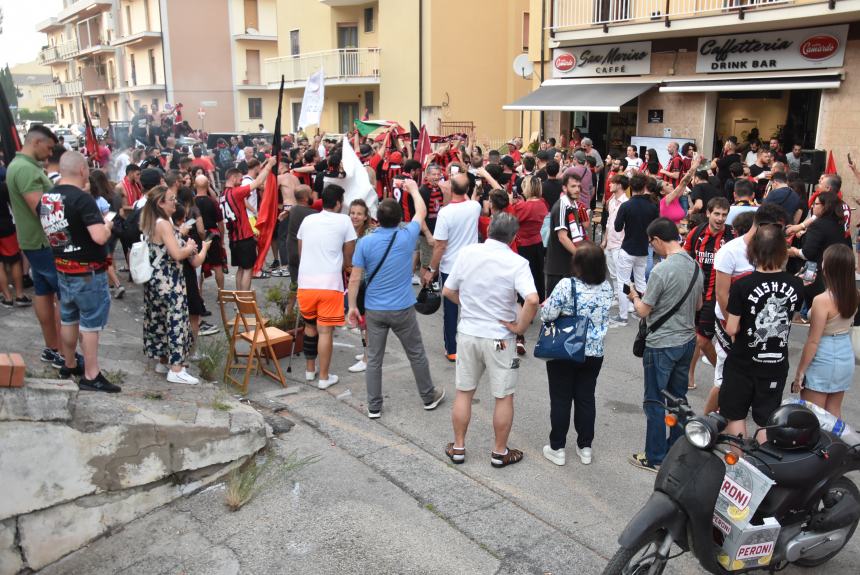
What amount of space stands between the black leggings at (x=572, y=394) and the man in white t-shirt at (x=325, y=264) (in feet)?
7.54

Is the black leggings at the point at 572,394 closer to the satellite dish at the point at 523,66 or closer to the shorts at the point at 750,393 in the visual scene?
the shorts at the point at 750,393

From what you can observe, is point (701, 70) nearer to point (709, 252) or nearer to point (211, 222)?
point (709, 252)

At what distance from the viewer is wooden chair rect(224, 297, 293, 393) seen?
6.71 m

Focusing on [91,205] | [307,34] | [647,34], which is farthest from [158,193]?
[307,34]

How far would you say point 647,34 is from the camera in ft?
54.3

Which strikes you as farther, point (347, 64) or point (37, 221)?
point (347, 64)

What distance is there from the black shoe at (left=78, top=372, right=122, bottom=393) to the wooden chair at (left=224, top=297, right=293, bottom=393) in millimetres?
1365

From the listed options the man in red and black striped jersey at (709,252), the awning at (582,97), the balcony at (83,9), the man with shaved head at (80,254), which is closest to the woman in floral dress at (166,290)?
the man with shaved head at (80,254)

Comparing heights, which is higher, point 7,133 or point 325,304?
point 7,133

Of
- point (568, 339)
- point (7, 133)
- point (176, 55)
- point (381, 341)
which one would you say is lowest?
point (381, 341)

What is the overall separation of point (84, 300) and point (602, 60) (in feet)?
51.3

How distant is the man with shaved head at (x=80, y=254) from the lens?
5.39 m

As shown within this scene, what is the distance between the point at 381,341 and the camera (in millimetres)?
6188

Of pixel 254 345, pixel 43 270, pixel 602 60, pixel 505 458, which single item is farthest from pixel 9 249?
pixel 602 60
